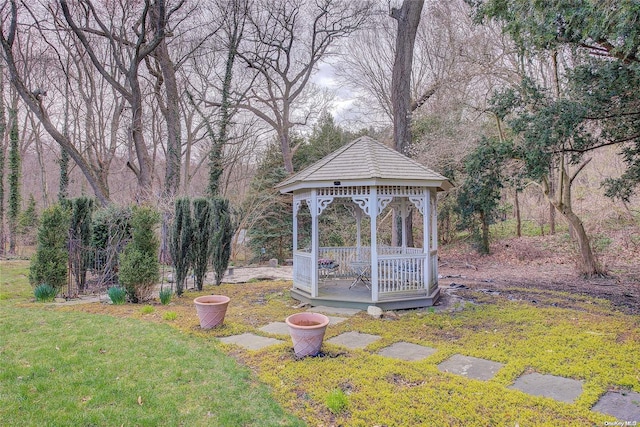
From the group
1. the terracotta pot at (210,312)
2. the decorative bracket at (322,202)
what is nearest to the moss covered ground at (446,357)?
the terracotta pot at (210,312)

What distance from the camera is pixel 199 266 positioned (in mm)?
8672

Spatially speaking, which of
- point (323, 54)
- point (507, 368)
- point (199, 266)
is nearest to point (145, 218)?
point (199, 266)

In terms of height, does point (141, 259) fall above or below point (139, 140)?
below

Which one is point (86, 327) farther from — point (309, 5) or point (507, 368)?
point (309, 5)

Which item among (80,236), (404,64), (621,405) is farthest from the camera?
(404,64)

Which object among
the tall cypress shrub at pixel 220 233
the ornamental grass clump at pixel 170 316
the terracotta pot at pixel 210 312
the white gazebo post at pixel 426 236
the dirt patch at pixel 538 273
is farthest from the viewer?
the tall cypress shrub at pixel 220 233

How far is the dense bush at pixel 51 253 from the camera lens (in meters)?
7.39

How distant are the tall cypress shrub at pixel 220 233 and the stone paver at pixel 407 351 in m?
5.61

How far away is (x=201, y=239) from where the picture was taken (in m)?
8.59

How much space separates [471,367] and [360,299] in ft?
9.99

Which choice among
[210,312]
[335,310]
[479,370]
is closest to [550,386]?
[479,370]

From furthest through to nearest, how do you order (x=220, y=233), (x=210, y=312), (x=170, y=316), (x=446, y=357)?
(x=220, y=233) < (x=170, y=316) < (x=210, y=312) < (x=446, y=357)

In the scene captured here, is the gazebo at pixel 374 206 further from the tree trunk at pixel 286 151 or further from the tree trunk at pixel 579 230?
the tree trunk at pixel 286 151

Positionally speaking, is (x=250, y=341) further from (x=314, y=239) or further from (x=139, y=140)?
(x=139, y=140)
